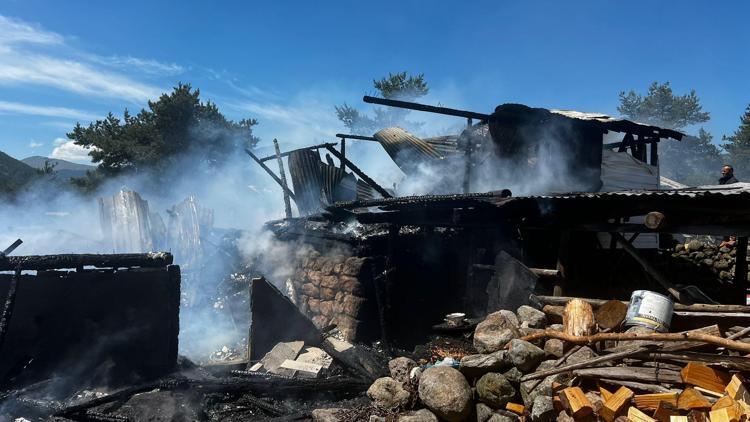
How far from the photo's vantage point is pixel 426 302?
9.23m

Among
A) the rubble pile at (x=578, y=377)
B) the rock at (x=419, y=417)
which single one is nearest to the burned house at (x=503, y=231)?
the rubble pile at (x=578, y=377)

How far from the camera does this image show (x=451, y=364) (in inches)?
213

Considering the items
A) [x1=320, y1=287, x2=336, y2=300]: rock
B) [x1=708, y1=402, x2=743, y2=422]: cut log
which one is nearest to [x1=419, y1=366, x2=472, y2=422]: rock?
[x1=708, y1=402, x2=743, y2=422]: cut log

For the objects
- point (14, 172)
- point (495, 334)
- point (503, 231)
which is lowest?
point (495, 334)

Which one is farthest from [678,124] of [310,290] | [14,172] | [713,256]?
[14,172]

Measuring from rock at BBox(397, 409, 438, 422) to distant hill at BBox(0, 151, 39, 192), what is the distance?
2941 centimetres

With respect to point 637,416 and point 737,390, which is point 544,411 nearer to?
point 637,416

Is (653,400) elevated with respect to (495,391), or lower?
elevated

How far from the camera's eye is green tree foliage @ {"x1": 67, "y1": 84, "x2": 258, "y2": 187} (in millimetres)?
26812

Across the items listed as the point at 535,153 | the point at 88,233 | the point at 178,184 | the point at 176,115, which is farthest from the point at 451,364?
the point at 176,115

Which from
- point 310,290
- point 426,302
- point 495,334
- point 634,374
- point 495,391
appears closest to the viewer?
point 634,374

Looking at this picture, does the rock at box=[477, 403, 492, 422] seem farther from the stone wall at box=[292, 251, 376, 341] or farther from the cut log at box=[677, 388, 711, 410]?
the stone wall at box=[292, 251, 376, 341]

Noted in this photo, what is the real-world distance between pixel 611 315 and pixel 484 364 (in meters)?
1.61

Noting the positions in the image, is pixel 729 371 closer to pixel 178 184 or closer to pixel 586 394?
pixel 586 394
